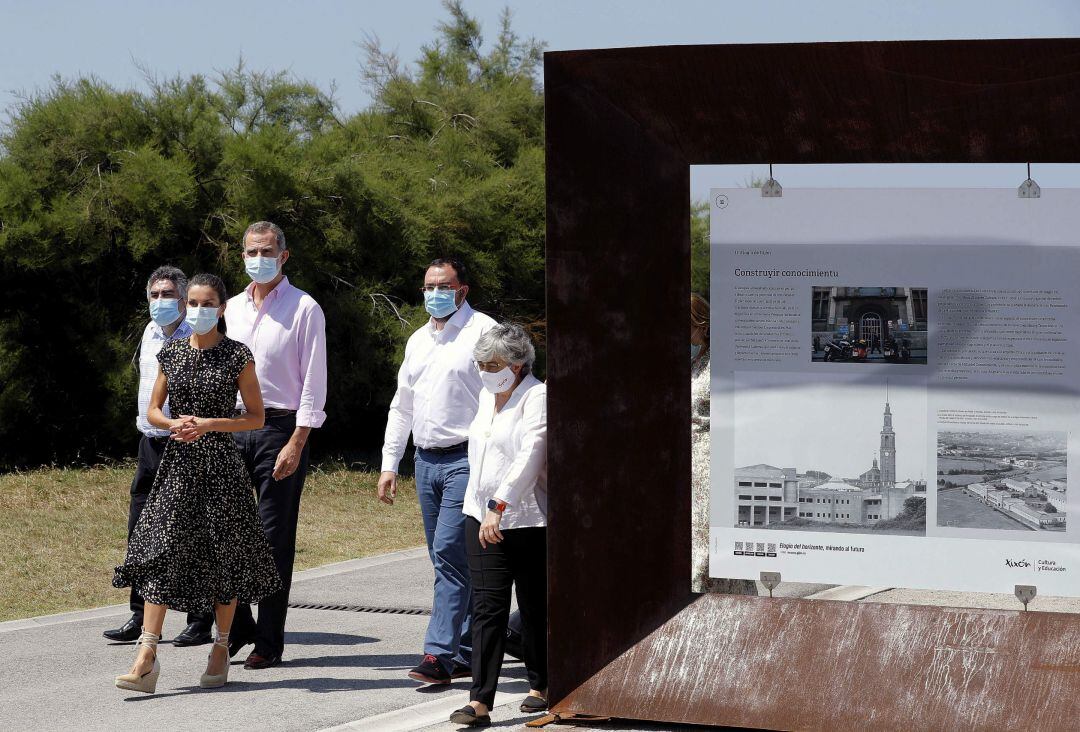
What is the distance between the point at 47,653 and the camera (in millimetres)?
6625

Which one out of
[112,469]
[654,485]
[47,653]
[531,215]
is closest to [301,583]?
[47,653]

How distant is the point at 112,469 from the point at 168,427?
9.85 meters

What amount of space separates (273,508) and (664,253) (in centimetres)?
249

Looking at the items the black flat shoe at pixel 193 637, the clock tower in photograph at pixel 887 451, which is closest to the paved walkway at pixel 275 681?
the black flat shoe at pixel 193 637

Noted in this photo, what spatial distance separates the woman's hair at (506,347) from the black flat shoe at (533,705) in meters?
1.33

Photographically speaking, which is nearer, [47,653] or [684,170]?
[684,170]

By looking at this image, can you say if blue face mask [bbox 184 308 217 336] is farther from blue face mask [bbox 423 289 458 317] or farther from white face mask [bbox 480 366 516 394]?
white face mask [bbox 480 366 516 394]

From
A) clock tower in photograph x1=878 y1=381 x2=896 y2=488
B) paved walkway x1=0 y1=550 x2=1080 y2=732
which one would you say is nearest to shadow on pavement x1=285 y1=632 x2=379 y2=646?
paved walkway x1=0 y1=550 x2=1080 y2=732

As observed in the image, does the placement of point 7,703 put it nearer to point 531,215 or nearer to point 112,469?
point 112,469

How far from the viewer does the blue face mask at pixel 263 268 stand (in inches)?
255

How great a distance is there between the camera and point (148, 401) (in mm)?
6812

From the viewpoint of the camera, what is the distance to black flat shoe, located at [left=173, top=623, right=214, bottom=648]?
22.0 ft

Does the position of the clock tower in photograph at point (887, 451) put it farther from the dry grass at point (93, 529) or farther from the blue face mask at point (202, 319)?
the dry grass at point (93, 529)

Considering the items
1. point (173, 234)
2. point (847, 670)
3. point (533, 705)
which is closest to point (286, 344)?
point (533, 705)
